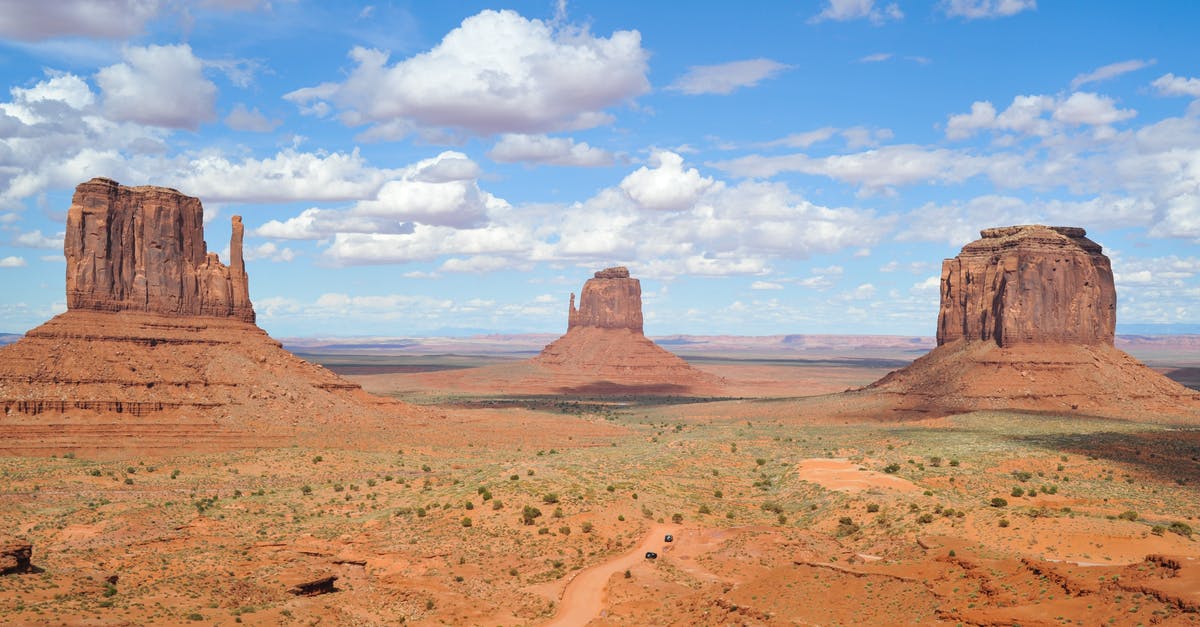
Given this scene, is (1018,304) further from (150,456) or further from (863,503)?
(150,456)

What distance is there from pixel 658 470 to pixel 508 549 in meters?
17.4

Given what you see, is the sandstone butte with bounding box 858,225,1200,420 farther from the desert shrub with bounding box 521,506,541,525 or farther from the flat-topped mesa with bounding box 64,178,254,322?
the flat-topped mesa with bounding box 64,178,254,322

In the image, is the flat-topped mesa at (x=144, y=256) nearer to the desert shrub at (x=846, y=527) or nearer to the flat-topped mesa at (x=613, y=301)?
the desert shrub at (x=846, y=527)

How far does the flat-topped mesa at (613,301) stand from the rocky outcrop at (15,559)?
154 meters

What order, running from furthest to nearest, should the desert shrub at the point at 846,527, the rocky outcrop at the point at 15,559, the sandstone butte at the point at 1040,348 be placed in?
the sandstone butte at the point at 1040,348, the desert shrub at the point at 846,527, the rocky outcrop at the point at 15,559

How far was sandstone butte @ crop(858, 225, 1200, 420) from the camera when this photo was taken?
320ft

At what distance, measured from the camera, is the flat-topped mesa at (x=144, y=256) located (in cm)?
7775

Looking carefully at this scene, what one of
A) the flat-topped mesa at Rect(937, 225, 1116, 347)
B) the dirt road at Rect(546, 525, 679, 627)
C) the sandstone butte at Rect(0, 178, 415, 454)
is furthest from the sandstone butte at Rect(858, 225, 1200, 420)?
the dirt road at Rect(546, 525, 679, 627)

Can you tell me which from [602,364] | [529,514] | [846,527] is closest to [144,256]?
[529,514]

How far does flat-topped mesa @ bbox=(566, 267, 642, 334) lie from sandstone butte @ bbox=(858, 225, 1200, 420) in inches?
3158

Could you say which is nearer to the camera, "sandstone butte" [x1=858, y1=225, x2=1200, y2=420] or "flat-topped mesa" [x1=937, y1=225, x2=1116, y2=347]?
"sandstone butte" [x1=858, y1=225, x2=1200, y2=420]

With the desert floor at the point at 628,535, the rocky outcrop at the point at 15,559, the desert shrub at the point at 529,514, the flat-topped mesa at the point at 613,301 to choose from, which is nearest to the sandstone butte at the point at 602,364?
the flat-topped mesa at the point at 613,301

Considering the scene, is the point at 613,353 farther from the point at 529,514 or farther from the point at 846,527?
the point at 846,527

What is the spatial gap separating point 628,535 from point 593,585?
5747mm
